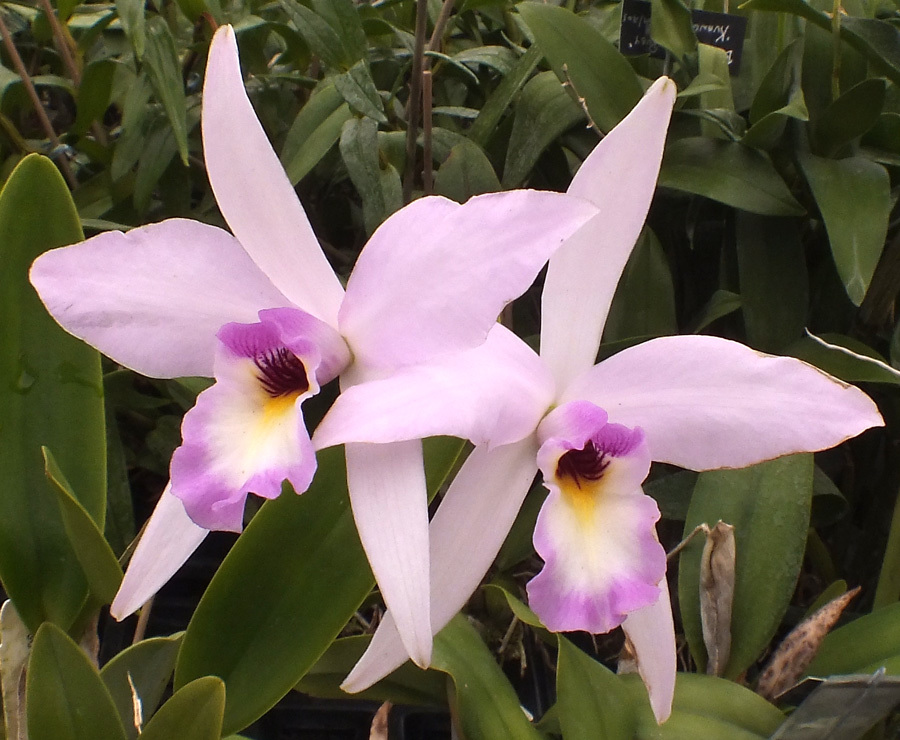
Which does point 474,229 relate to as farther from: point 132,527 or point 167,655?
point 132,527

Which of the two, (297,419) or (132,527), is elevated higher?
(297,419)

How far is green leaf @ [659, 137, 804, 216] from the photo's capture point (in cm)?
80

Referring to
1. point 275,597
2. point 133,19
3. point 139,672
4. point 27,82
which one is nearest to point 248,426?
point 275,597

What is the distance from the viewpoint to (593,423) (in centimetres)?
46

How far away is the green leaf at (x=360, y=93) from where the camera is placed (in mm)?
746

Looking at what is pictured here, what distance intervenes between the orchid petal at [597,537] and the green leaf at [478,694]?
19 centimetres

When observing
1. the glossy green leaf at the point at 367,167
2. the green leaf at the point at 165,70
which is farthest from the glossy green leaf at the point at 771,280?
the green leaf at the point at 165,70

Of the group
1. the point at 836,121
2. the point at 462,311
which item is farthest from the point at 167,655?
the point at 836,121

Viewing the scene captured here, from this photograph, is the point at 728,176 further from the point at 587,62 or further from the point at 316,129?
the point at 316,129

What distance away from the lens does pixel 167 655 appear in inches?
24.1

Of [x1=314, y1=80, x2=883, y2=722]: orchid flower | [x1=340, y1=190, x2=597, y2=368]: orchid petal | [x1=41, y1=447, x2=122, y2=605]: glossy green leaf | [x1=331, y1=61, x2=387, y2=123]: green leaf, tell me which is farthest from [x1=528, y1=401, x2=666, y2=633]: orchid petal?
[x1=331, y1=61, x2=387, y2=123]: green leaf

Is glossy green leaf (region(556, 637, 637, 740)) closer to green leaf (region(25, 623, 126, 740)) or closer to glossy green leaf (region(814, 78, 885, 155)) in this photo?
green leaf (region(25, 623, 126, 740))

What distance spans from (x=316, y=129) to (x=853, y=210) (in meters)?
0.62

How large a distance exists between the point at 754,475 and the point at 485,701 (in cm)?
35
